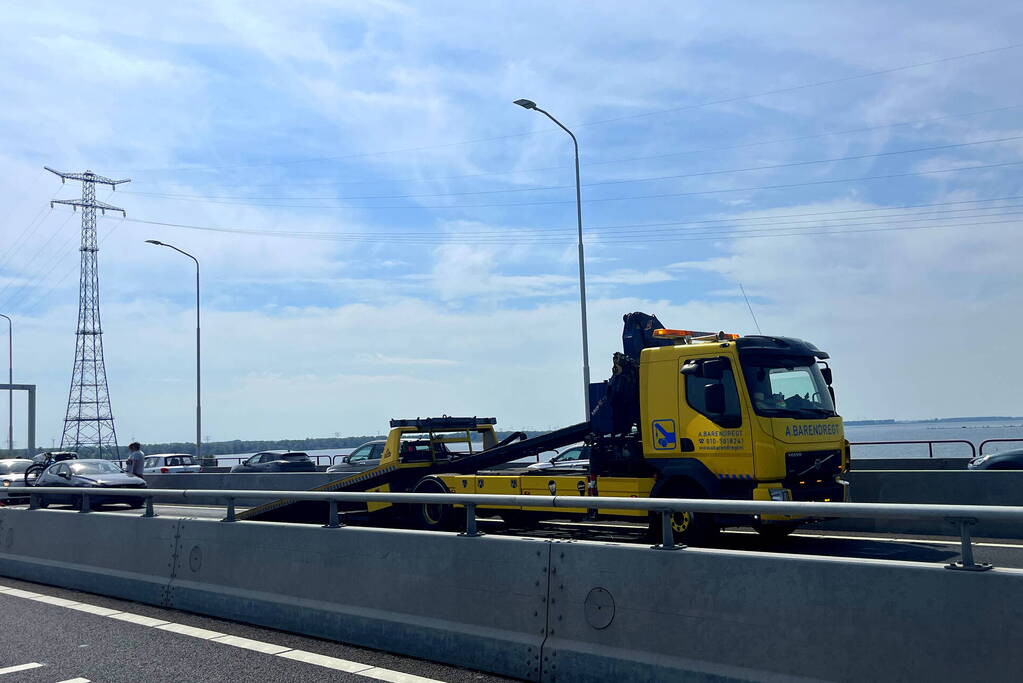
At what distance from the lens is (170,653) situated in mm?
7012

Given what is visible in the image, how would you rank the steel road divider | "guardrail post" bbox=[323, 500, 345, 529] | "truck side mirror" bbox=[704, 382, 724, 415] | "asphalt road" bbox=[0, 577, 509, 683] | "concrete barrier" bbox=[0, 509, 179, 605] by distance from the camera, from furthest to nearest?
1. "truck side mirror" bbox=[704, 382, 724, 415]
2. "concrete barrier" bbox=[0, 509, 179, 605]
3. "guardrail post" bbox=[323, 500, 345, 529]
4. "asphalt road" bbox=[0, 577, 509, 683]
5. the steel road divider

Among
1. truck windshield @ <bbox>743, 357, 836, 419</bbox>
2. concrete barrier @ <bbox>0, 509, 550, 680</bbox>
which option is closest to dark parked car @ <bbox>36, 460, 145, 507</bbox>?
concrete barrier @ <bbox>0, 509, 550, 680</bbox>

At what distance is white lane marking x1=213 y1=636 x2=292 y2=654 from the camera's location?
703 cm

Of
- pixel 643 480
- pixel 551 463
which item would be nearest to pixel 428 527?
pixel 551 463

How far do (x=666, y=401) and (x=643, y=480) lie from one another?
3.44 ft

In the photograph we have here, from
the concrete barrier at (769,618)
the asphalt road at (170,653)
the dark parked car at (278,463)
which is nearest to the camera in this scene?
the concrete barrier at (769,618)

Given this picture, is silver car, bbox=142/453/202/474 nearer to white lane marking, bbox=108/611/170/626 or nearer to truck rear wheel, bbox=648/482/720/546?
truck rear wheel, bbox=648/482/720/546

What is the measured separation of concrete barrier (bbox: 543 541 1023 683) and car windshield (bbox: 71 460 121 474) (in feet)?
73.7

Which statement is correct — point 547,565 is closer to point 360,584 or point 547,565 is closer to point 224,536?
point 360,584

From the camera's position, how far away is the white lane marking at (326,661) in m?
6.40

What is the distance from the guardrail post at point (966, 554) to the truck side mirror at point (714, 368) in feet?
23.6

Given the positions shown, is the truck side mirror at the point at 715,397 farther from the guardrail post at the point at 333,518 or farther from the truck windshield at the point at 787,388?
the guardrail post at the point at 333,518

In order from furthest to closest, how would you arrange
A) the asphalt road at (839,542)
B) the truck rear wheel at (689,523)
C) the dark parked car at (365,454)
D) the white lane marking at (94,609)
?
the dark parked car at (365,454), the truck rear wheel at (689,523), the asphalt road at (839,542), the white lane marking at (94,609)

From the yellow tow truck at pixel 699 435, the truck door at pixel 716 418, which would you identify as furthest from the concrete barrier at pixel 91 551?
the truck door at pixel 716 418
